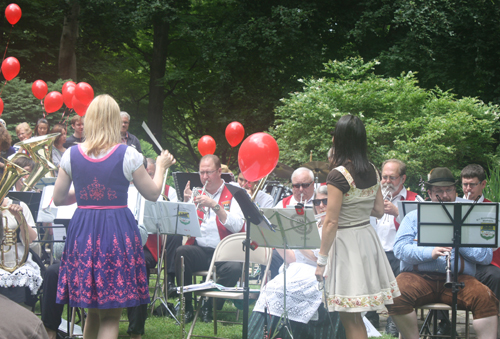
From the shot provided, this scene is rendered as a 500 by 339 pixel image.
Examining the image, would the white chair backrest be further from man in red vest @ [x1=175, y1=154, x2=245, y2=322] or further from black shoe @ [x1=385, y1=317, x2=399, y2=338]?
black shoe @ [x1=385, y1=317, x2=399, y2=338]

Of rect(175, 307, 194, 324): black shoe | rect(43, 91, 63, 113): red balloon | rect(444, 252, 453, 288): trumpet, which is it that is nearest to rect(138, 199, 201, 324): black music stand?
rect(175, 307, 194, 324): black shoe

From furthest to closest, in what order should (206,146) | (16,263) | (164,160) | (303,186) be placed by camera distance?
1. (206,146)
2. (303,186)
3. (16,263)
4. (164,160)

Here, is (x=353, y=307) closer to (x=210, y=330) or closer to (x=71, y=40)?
(x=210, y=330)

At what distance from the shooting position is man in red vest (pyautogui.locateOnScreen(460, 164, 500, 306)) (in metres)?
4.50

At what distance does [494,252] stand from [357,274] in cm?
212

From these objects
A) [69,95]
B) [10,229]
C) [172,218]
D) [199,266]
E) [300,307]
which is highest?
[69,95]

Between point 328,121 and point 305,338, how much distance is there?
6318 millimetres

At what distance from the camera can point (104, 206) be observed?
3.36 m

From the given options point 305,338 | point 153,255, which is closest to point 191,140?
point 153,255

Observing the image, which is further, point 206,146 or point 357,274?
point 206,146

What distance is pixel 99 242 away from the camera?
3.32 meters

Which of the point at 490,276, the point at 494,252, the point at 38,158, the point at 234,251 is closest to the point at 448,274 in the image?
the point at 490,276

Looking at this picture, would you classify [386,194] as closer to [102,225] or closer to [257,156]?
[257,156]

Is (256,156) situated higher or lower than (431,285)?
higher
